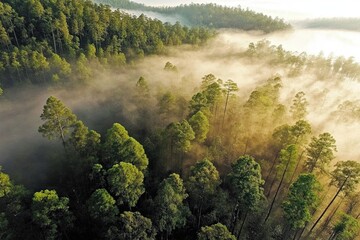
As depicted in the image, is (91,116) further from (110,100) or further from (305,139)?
(305,139)

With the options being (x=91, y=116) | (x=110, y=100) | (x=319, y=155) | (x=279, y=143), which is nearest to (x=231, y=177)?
(x=319, y=155)

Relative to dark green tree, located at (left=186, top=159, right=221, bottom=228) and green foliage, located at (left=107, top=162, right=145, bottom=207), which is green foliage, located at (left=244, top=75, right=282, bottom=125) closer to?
dark green tree, located at (left=186, top=159, right=221, bottom=228)

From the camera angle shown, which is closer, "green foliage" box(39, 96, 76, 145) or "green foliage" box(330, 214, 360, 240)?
"green foliage" box(330, 214, 360, 240)

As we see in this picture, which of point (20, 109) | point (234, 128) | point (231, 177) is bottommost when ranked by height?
point (20, 109)

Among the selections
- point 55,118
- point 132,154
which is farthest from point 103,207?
point 55,118

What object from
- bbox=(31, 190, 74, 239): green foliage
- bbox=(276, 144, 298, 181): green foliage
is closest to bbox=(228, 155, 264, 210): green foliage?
bbox=(276, 144, 298, 181): green foliage

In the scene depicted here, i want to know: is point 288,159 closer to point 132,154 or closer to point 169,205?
point 169,205
